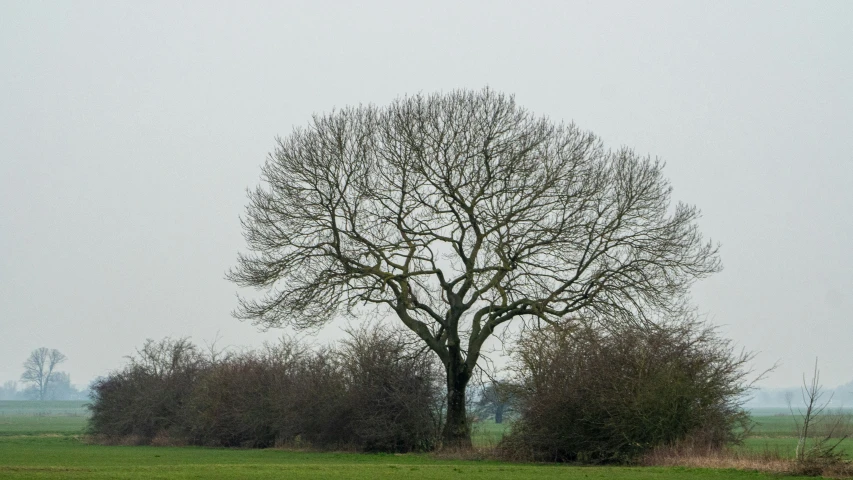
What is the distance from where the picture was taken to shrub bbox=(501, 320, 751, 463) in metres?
25.7

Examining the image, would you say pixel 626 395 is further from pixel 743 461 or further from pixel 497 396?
pixel 497 396

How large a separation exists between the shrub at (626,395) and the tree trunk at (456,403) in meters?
4.61

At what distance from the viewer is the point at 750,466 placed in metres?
21.8

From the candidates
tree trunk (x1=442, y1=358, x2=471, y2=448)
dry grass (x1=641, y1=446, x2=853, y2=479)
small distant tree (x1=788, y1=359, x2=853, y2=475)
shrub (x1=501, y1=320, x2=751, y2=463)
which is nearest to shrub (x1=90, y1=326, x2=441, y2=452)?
tree trunk (x1=442, y1=358, x2=471, y2=448)

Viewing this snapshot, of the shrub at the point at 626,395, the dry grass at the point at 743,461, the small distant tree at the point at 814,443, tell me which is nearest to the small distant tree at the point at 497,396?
the shrub at the point at 626,395

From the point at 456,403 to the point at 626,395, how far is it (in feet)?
30.2

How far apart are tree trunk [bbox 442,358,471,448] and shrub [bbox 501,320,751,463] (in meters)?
4.61

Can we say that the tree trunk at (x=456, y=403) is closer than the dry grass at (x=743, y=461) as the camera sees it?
No

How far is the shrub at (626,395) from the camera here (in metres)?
25.7

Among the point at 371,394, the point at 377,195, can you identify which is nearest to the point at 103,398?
the point at 371,394

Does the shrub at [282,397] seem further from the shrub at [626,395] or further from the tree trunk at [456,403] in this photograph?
the shrub at [626,395]

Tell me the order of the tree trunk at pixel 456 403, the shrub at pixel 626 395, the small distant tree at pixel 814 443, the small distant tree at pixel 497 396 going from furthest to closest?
the tree trunk at pixel 456 403
the small distant tree at pixel 497 396
the shrub at pixel 626 395
the small distant tree at pixel 814 443

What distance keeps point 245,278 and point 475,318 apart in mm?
8582

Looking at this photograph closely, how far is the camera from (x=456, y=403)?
3397 cm
